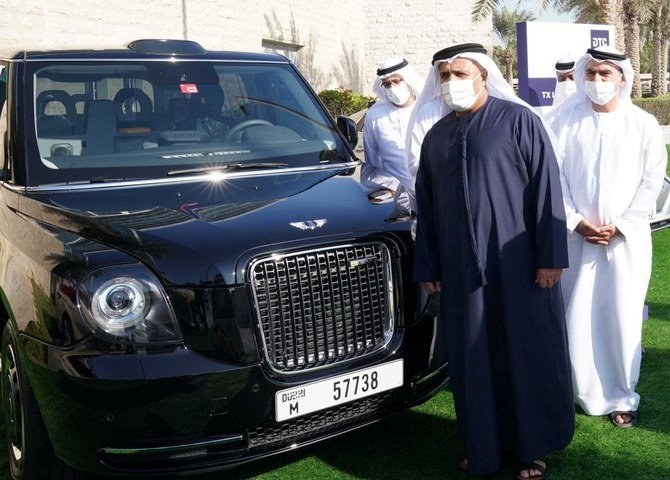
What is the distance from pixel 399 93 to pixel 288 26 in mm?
15788

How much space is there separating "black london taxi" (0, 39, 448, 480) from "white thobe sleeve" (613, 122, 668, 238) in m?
1.23

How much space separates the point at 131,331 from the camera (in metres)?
3.02

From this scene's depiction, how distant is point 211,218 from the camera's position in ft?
11.3

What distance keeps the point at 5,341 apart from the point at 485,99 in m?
2.37

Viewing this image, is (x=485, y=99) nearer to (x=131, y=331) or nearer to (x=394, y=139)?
(x=131, y=331)

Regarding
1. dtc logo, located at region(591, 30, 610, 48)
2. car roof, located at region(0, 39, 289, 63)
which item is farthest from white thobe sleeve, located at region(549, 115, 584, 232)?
dtc logo, located at region(591, 30, 610, 48)

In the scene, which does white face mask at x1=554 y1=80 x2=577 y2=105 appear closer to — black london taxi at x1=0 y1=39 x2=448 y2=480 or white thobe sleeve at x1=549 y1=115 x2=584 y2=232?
white thobe sleeve at x1=549 y1=115 x2=584 y2=232

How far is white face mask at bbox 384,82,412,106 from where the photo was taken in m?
6.22

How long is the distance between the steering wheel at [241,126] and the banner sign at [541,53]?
599 centimetres

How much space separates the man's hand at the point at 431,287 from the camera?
3.62 meters

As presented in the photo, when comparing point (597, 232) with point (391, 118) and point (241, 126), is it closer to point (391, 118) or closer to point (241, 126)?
point (241, 126)

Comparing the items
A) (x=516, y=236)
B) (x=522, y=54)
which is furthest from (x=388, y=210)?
(x=522, y=54)

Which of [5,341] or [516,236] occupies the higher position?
[516,236]

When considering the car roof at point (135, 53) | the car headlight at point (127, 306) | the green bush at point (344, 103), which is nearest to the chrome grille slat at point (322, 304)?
the car headlight at point (127, 306)
